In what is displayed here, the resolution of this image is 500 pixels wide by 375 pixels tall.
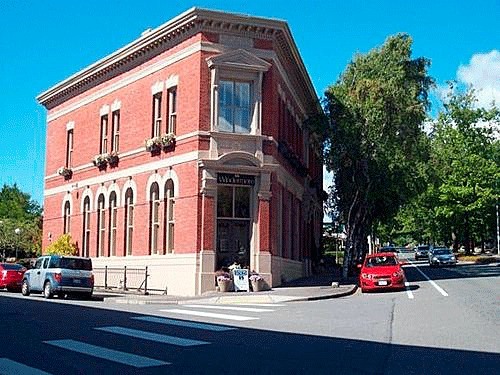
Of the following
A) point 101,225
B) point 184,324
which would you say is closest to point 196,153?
point 101,225

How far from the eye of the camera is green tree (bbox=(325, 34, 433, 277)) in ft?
104

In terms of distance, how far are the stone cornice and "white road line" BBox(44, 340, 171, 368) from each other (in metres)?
18.3

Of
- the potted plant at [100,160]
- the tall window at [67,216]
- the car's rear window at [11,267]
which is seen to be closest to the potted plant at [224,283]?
the potted plant at [100,160]

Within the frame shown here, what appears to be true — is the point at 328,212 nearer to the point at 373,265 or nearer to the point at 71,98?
the point at 373,265

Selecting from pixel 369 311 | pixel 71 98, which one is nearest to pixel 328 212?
pixel 71 98

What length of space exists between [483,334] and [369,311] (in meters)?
Answer: 5.24

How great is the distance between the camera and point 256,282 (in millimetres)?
26453

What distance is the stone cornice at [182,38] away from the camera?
90.5ft

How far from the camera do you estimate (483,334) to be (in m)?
12.9

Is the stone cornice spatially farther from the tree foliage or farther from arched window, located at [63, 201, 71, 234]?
the tree foliage

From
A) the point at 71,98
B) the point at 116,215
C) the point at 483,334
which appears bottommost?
the point at 483,334

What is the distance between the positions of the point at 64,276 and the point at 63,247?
36.5 feet

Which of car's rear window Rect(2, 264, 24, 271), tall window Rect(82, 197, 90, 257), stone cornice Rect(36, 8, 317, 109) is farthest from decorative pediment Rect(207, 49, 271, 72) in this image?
car's rear window Rect(2, 264, 24, 271)

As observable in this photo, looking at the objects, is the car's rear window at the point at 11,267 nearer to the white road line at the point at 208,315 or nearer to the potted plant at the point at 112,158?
the potted plant at the point at 112,158
